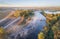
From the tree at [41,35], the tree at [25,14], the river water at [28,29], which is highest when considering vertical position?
the tree at [25,14]

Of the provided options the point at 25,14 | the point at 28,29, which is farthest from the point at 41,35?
the point at 25,14

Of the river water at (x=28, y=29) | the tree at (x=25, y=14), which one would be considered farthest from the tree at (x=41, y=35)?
the tree at (x=25, y=14)

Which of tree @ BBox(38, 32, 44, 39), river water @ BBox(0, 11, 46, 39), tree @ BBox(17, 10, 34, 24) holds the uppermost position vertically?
tree @ BBox(17, 10, 34, 24)

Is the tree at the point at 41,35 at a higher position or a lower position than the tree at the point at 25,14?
lower

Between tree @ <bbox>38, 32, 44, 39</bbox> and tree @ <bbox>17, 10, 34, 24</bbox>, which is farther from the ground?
tree @ <bbox>17, 10, 34, 24</bbox>

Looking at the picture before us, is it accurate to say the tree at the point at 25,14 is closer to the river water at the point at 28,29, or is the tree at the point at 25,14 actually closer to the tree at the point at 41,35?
the river water at the point at 28,29

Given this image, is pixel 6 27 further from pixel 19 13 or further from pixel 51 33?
pixel 51 33

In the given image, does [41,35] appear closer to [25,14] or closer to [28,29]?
[28,29]

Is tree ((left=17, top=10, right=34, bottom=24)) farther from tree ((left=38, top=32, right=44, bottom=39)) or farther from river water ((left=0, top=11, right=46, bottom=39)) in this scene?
tree ((left=38, top=32, right=44, bottom=39))

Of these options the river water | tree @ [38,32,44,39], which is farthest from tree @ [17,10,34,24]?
tree @ [38,32,44,39]

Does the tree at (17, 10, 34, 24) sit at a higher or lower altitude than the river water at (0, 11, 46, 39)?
higher

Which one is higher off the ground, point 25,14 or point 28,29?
point 25,14
